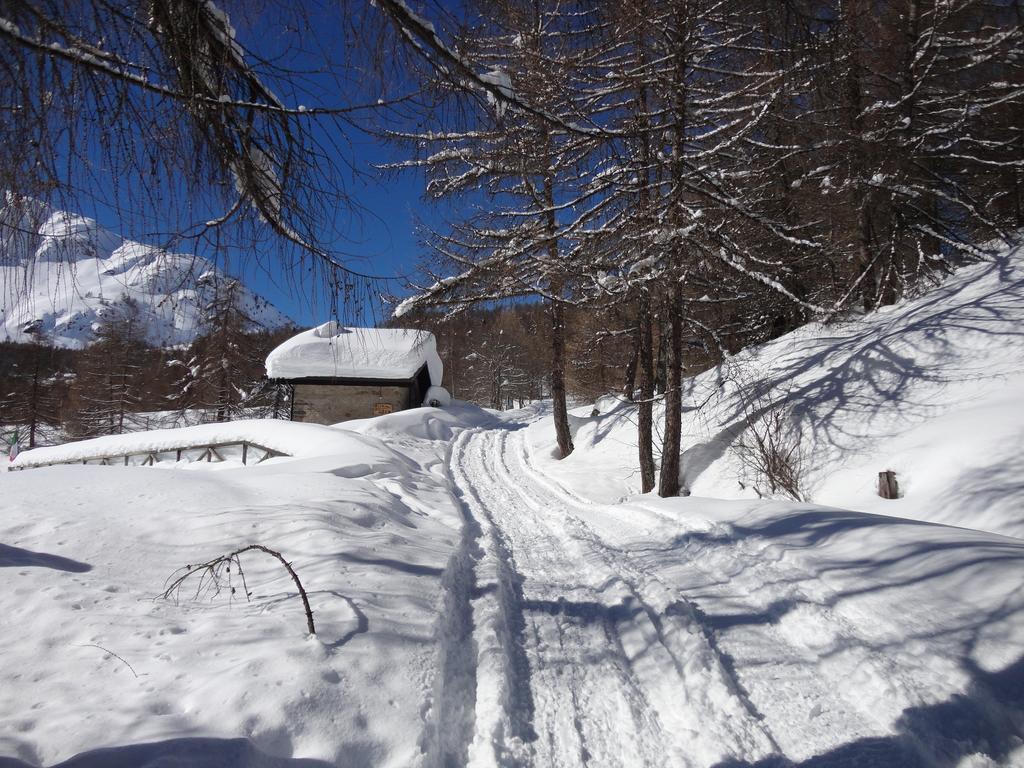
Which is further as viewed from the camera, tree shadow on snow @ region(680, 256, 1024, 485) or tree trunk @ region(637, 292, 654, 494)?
tree trunk @ region(637, 292, 654, 494)

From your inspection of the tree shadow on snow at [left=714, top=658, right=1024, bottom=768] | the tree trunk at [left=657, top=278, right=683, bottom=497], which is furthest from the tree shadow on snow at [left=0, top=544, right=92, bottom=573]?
the tree trunk at [left=657, top=278, right=683, bottom=497]

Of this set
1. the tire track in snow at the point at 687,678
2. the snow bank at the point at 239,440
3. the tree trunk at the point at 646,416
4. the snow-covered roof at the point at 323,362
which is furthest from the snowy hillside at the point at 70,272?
the snow-covered roof at the point at 323,362

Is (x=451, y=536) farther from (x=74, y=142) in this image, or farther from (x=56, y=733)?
(x=74, y=142)

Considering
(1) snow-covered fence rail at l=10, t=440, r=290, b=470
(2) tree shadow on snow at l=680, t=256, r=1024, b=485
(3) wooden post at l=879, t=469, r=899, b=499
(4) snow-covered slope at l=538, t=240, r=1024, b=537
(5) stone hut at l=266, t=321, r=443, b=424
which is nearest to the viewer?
(4) snow-covered slope at l=538, t=240, r=1024, b=537

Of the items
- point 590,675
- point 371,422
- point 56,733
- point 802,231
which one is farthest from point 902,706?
point 371,422

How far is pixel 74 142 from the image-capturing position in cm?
183

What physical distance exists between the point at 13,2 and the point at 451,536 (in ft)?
16.7

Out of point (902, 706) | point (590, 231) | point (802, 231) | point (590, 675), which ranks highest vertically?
point (802, 231)

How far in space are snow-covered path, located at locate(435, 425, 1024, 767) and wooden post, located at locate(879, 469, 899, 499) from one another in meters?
2.70

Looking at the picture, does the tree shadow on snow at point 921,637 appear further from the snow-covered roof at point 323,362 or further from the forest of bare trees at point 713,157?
the snow-covered roof at point 323,362

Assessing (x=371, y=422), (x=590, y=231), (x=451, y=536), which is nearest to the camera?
(x=451, y=536)

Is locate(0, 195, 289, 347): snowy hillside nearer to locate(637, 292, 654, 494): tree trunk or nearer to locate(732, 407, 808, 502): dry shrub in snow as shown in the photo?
locate(732, 407, 808, 502): dry shrub in snow

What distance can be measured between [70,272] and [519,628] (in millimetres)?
3173

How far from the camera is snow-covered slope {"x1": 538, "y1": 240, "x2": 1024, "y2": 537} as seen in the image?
5.53 m
